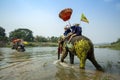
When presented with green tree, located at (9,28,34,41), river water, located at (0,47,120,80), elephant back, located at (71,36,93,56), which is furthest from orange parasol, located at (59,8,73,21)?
green tree, located at (9,28,34,41)

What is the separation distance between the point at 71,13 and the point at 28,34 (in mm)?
81186

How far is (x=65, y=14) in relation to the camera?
35.0 feet

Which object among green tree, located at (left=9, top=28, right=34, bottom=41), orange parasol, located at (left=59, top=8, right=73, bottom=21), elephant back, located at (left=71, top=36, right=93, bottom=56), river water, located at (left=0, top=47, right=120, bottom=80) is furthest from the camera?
green tree, located at (left=9, top=28, right=34, bottom=41)

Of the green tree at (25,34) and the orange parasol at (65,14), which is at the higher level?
the green tree at (25,34)

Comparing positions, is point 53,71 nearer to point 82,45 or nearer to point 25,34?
point 82,45

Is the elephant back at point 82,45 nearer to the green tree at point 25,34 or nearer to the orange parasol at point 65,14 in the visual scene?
the orange parasol at point 65,14

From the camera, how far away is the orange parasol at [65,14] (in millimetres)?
10389

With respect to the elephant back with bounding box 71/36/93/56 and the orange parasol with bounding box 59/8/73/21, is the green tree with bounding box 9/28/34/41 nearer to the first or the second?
the orange parasol with bounding box 59/8/73/21

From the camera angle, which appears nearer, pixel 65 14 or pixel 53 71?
pixel 53 71

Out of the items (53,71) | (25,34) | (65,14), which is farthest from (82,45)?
(25,34)

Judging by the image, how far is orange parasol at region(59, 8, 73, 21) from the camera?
409 inches

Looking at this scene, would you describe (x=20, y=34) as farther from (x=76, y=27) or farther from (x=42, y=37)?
(x=76, y=27)

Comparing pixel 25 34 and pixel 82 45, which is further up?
pixel 25 34

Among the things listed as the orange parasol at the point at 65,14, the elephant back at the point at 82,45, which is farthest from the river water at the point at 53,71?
the orange parasol at the point at 65,14
